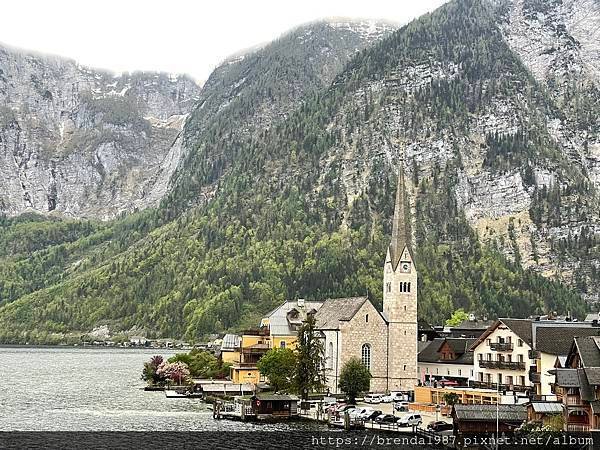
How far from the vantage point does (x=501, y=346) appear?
4715 inches

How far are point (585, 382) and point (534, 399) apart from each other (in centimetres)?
1270

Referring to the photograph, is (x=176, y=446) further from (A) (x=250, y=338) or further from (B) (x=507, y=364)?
(A) (x=250, y=338)

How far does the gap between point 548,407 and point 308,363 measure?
41.0 metres

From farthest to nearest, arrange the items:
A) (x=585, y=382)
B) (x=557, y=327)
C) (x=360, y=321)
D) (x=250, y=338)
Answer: (x=250, y=338) < (x=360, y=321) < (x=557, y=327) < (x=585, y=382)

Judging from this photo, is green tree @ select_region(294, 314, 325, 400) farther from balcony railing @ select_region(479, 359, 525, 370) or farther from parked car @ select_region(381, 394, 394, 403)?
balcony railing @ select_region(479, 359, 525, 370)

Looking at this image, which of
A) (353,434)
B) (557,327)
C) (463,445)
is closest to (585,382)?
(463,445)

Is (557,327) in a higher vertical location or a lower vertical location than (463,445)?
higher

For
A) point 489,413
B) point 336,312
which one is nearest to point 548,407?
point 489,413

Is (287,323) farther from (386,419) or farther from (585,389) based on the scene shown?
(585,389)

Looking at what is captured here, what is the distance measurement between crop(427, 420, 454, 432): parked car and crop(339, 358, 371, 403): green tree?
24324mm

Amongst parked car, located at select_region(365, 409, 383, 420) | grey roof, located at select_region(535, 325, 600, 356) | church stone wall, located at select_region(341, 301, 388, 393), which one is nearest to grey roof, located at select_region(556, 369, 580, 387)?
grey roof, located at select_region(535, 325, 600, 356)

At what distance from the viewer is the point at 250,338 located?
154875 mm

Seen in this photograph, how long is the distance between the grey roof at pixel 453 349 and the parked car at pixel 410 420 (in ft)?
102

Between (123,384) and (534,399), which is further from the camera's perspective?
(123,384)
